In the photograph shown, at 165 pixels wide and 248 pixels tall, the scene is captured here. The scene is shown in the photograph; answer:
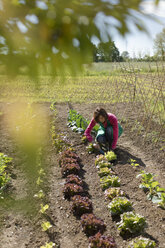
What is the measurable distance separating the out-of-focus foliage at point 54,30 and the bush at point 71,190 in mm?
3489

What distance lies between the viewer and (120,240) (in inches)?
123

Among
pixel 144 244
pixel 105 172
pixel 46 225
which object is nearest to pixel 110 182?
pixel 105 172

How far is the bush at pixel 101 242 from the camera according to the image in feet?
9.18

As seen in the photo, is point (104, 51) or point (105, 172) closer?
point (104, 51)

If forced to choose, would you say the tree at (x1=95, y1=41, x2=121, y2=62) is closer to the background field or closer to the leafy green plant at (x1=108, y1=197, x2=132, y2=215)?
the background field

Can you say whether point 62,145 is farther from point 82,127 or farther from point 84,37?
point 84,37

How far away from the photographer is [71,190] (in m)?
4.01

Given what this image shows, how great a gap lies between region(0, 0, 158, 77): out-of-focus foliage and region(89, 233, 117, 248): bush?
2.55 m

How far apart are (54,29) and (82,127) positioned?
662 centimetres

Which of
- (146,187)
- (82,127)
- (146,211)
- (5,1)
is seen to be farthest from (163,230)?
(82,127)

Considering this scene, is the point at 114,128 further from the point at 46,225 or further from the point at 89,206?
the point at 46,225

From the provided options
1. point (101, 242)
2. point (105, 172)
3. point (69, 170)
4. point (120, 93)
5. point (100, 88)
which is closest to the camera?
point (101, 242)

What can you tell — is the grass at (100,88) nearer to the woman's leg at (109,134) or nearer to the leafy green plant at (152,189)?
the woman's leg at (109,134)

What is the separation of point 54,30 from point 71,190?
3.56m
